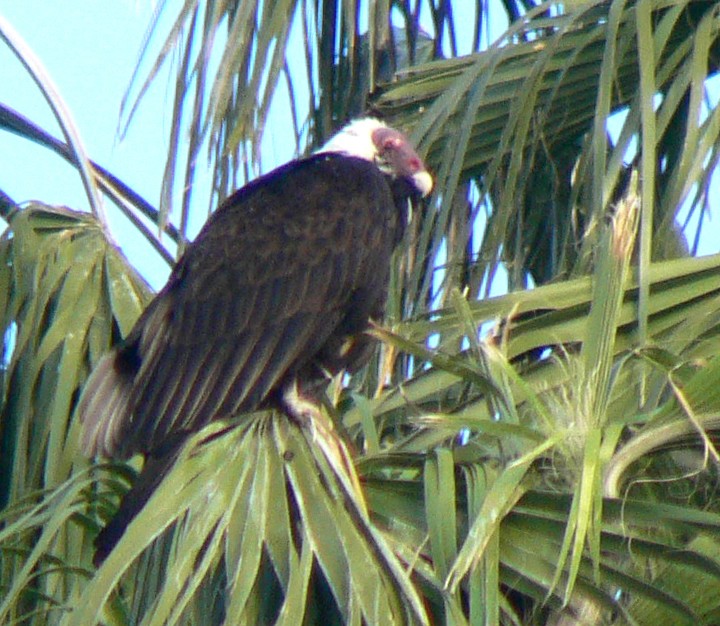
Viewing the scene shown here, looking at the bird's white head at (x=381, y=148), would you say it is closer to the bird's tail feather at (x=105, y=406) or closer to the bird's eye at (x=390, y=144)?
the bird's eye at (x=390, y=144)

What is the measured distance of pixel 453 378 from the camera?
299 centimetres

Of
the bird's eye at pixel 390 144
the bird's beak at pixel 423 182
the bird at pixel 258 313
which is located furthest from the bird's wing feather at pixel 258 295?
the bird's eye at pixel 390 144

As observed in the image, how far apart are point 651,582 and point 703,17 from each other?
4.90 feet

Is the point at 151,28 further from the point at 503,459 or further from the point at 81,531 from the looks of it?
the point at 503,459

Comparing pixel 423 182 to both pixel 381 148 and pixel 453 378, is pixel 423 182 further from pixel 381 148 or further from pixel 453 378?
pixel 453 378

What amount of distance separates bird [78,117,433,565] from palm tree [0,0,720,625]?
0.35ft

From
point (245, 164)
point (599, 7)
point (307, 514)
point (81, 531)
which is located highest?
point (599, 7)

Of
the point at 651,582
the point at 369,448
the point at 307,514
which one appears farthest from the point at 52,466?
the point at 651,582

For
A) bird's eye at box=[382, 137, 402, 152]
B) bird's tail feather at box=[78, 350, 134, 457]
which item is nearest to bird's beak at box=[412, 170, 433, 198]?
bird's eye at box=[382, 137, 402, 152]

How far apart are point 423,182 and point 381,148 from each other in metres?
0.25

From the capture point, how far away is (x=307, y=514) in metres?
2.49

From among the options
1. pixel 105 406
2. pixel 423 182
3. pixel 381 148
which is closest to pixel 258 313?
pixel 105 406

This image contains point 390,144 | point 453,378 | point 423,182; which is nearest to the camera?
point 453,378

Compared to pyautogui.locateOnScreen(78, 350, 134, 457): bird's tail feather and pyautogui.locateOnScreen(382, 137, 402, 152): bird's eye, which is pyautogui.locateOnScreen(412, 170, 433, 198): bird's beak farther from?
pyautogui.locateOnScreen(78, 350, 134, 457): bird's tail feather
